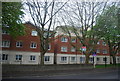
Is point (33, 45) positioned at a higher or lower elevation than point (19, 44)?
lower

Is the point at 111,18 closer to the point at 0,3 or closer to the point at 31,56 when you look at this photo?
the point at 0,3

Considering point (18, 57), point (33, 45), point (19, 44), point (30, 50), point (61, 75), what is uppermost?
point (19, 44)

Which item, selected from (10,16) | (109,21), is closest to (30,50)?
(10,16)

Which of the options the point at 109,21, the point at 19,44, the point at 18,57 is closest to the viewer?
the point at 109,21

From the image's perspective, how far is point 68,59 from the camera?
34031 millimetres

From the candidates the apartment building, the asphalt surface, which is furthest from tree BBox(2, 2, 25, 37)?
the apartment building

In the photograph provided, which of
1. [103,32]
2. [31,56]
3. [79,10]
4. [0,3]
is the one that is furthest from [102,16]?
[31,56]

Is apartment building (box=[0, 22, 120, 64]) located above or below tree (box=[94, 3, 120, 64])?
below

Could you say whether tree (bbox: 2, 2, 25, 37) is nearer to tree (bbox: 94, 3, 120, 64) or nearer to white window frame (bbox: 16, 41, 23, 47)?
tree (bbox: 94, 3, 120, 64)

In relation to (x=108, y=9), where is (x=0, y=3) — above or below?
below

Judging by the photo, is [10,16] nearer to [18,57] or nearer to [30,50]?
[18,57]

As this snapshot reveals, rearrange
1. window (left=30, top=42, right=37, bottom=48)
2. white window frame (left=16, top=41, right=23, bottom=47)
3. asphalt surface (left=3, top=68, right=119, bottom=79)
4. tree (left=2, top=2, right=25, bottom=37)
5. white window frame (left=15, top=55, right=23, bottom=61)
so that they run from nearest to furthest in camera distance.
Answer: tree (left=2, top=2, right=25, bottom=37), asphalt surface (left=3, top=68, right=119, bottom=79), white window frame (left=15, top=55, right=23, bottom=61), white window frame (left=16, top=41, right=23, bottom=47), window (left=30, top=42, right=37, bottom=48)

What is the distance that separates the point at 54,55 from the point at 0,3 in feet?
84.7

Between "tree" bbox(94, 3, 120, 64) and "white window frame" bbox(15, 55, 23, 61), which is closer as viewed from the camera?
"tree" bbox(94, 3, 120, 64)
